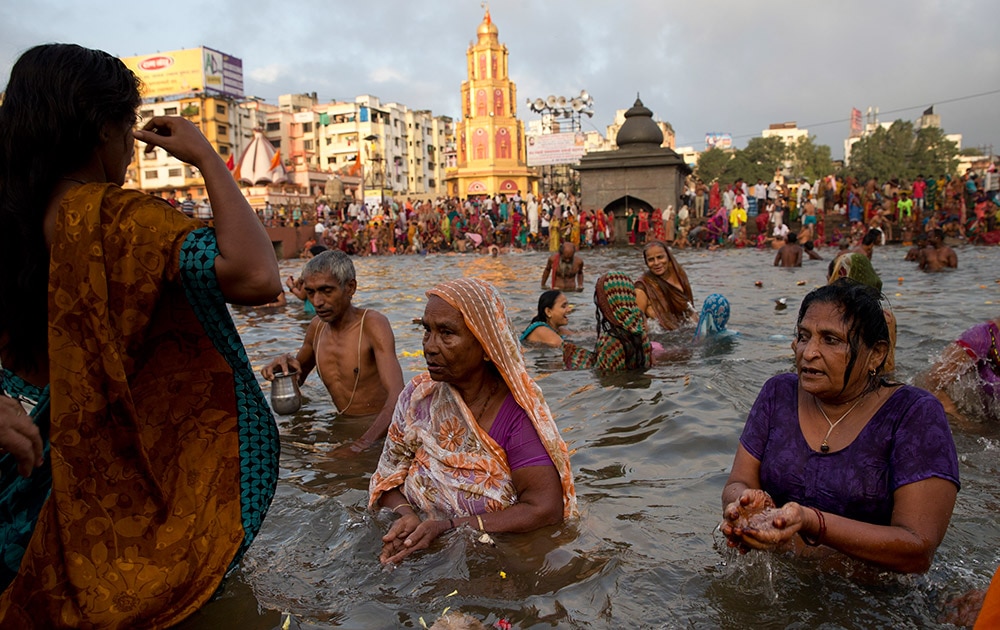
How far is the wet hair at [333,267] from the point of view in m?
5.07

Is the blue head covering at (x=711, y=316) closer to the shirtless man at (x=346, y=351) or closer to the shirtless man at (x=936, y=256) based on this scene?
the shirtless man at (x=346, y=351)

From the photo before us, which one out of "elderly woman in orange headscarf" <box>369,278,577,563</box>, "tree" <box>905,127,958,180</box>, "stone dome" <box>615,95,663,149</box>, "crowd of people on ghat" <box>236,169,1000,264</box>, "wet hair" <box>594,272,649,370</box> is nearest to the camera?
"elderly woman in orange headscarf" <box>369,278,577,563</box>

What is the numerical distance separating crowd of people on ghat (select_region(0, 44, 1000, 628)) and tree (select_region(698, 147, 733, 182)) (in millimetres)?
71079

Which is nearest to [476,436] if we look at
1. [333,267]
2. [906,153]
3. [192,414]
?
[192,414]

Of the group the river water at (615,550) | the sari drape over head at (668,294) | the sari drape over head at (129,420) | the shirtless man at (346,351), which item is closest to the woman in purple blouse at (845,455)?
the river water at (615,550)

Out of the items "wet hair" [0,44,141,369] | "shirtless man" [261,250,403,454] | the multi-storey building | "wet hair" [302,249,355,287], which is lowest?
"shirtless man" [261,250,403,454]

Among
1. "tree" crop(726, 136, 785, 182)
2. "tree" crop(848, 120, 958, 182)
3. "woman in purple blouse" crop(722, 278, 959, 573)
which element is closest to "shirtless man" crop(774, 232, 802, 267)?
"woman in purple blouse" crop(722, 278, 959, 573)

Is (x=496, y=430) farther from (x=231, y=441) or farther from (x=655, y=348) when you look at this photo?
(x=655, y=348)

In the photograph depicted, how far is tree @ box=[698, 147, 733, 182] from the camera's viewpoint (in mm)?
71125

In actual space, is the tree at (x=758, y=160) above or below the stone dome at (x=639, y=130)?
above

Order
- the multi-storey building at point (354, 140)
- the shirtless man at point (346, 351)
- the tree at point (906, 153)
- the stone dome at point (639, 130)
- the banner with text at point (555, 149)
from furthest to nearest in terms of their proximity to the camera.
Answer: the multi-storey building at point (354, 140), the tree at point (906, 153), the banner with text at point (555, 149), the stone dome at point (639, 130), the shirtless man at point (346, 351)

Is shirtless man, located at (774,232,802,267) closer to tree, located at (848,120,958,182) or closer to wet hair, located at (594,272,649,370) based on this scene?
wet hair, located at (594,272,649,370)

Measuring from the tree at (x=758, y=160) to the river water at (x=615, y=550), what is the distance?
65.4 m

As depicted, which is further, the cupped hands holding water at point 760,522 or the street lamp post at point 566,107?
the street lamp post at point 566,107
